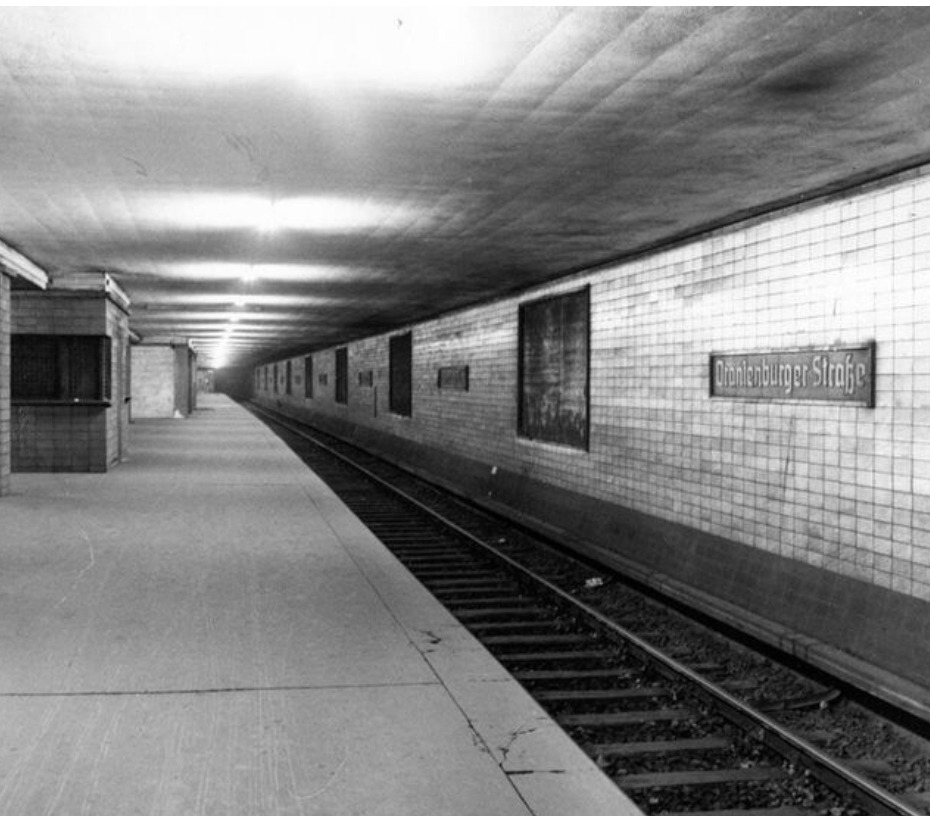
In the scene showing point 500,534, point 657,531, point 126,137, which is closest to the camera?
point 126,137

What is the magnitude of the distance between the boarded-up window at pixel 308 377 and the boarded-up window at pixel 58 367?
91.4 ft

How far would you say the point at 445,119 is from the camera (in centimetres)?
555

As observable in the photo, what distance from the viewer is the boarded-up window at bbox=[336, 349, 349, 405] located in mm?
33781

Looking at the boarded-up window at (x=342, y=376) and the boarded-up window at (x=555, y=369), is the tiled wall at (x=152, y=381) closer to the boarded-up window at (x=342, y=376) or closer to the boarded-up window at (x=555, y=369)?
the boarded-up window at (x=342, y=376)

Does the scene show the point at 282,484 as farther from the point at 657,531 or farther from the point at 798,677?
the point at 798,677

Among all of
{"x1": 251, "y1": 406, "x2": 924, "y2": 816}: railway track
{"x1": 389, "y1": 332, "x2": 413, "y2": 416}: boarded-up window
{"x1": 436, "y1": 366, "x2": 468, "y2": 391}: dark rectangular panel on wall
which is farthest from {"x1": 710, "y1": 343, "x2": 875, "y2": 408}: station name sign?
{"x1": 389, "y1": 332, "x2": 413, "y2": 416}: boarded-up window

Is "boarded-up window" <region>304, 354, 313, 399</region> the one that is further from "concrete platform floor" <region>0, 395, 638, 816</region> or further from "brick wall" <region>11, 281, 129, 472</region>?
"concrete platform floor" <region>0, 395, 638, 816</region>

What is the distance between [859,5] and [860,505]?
158 inches

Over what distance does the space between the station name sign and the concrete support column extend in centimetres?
899

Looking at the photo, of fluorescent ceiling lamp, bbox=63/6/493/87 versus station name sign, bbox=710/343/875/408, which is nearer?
fluorescent ceiling lamp, bbox=63/6/493/87

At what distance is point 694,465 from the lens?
947cm

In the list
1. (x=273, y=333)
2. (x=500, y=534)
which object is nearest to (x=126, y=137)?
(x=500, y=534)

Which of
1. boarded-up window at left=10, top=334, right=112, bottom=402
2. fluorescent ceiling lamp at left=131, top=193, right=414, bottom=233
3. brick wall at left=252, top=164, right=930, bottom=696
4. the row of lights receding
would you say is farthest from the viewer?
boarded-up window at left=10, top=334, right=112, bottom=402

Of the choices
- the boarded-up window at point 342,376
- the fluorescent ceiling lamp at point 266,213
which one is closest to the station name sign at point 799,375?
the fluorescent ceiling lamp at point 266,213
